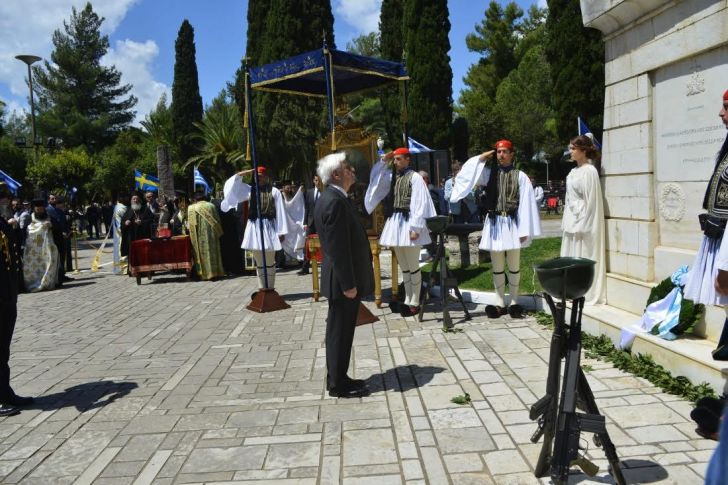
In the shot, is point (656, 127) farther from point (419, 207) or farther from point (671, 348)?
point (419, 207)

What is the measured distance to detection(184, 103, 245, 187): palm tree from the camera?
3681 centimetres

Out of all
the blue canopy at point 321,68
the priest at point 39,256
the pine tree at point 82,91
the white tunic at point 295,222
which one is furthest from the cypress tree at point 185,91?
the blue canopy at point 321,68

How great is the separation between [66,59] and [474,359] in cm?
5160

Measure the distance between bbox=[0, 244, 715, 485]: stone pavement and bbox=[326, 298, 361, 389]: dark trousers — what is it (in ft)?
0.67

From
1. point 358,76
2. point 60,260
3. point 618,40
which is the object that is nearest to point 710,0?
point 618,40

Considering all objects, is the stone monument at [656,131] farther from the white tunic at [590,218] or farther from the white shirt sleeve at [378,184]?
the white shirt sleeve at [378,184]

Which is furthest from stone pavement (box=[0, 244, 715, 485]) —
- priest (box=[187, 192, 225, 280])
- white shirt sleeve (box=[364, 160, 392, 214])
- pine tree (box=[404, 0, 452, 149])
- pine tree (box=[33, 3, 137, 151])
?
pine tree (box=[33, 3, 137, 151])

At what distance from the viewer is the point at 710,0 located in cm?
472

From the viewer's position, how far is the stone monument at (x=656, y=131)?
4891 mm

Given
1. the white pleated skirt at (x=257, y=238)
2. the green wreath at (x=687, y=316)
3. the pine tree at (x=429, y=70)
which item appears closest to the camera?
the green wreath at (x=687, y=316)

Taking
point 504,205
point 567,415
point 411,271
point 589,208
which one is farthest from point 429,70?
point 567,415

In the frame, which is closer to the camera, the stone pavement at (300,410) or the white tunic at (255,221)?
the stone pavement at (300,410)

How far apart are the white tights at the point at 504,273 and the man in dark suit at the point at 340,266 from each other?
277 centimetres

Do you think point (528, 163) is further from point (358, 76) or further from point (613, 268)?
Answer: point (613, 268)
